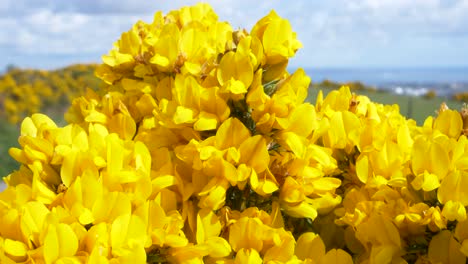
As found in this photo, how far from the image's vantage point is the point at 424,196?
3.85 ft

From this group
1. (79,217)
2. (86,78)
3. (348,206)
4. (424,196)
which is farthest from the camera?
(86,78)

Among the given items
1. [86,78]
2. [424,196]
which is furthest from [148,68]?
[86,78]

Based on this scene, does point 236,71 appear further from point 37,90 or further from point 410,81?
point 410,81

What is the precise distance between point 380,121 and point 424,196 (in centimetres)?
31

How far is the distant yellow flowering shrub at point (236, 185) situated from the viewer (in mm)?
1077

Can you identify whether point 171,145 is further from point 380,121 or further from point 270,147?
point 380,121

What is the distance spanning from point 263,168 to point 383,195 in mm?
239

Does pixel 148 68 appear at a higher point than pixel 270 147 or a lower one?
higher

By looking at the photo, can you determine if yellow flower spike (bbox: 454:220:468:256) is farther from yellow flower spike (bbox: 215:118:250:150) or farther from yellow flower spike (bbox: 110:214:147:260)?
yellow flower spike (bbox: 110:214:147:260)

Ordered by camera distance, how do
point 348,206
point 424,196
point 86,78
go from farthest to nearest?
point 86,78, point 348,206, point 424,196

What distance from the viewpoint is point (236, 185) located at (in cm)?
121

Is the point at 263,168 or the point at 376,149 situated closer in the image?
the point at 263,168

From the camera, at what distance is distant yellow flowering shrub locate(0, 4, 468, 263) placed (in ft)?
3.53

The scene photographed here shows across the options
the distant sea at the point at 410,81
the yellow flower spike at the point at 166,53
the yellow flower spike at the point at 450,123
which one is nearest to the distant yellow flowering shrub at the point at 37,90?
the distant sea at the point at 410,81
